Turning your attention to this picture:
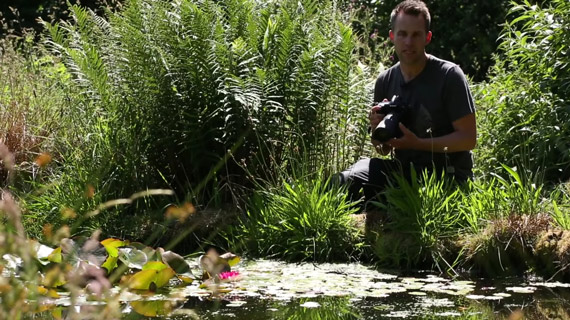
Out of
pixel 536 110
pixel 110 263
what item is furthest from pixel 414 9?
pixel 110 263

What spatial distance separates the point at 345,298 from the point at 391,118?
134 centimetres

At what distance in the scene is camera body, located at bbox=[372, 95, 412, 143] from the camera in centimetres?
574

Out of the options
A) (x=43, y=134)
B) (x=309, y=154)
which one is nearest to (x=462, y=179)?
(x=309, y=154)

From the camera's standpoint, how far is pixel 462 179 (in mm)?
6059

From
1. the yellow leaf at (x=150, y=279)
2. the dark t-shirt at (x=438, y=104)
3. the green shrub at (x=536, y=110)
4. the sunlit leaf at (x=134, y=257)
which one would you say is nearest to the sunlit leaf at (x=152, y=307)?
the yellow leaf at (x=150, y=279)

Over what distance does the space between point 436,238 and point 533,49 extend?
2.08 meters

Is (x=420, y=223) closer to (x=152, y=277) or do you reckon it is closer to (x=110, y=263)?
(x=152, y=277)

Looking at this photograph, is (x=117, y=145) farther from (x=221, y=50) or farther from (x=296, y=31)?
(x=296, y=31)

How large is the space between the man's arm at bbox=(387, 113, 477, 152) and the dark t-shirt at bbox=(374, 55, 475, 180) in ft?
0.14

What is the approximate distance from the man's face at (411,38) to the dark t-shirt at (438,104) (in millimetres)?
112

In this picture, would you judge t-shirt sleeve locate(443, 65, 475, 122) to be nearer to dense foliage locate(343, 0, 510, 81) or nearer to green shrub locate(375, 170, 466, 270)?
green shrub locate(375, 170, 466, 270)

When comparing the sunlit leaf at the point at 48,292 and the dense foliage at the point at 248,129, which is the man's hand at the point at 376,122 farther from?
the sunlit leaf at the point at 48,292

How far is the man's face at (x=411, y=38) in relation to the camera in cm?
593

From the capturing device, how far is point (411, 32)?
5.94 m
